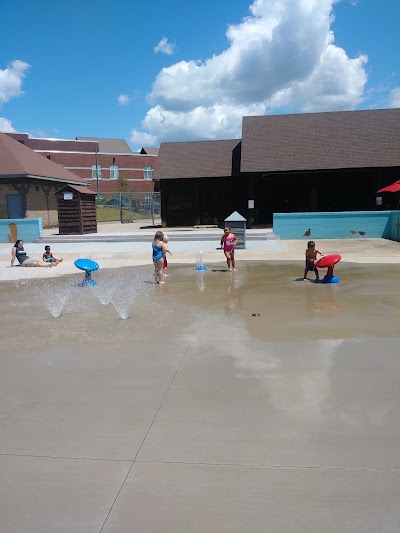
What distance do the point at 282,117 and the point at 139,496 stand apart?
29441 mm

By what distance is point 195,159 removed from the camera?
29.1m

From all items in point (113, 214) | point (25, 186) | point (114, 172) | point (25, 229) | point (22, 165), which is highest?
point (114, 172)

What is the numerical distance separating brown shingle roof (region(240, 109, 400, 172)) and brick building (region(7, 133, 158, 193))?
108 ft

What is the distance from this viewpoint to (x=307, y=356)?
513 centimetres

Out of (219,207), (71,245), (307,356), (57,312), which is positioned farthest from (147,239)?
(307,356)

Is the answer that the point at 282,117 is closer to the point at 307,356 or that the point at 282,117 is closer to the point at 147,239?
the point at 147,239

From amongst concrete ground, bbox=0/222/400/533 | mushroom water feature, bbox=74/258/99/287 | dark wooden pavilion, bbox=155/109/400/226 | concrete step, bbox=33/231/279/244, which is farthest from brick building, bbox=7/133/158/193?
concrete ground, bbox=0/222/400/533

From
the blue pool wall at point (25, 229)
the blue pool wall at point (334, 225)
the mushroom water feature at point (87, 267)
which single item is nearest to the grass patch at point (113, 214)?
the blue pool wall at point (25, 229)

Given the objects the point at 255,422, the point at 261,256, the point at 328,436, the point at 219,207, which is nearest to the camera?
the point at 328,436

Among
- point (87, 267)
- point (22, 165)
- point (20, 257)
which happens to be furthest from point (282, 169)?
point (87, 267)

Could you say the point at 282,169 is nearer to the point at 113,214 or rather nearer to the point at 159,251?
the point at 159,251

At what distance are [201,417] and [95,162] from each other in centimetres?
5818

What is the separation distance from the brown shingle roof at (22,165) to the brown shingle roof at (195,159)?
766cm

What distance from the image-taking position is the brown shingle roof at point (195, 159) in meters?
27.4
